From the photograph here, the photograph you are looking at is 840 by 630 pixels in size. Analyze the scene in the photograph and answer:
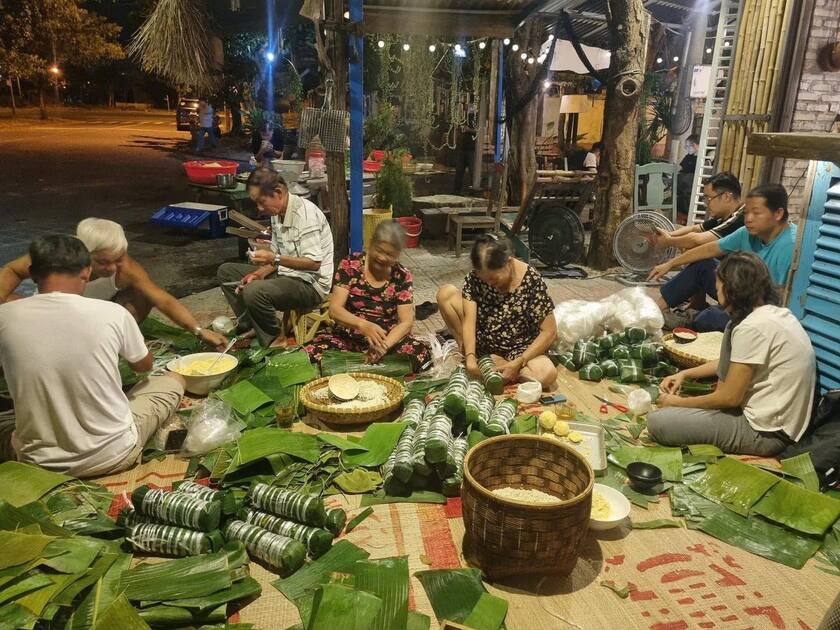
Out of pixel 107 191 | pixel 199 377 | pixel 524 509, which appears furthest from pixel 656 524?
pixel 107 191

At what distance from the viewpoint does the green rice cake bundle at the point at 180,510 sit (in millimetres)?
2666

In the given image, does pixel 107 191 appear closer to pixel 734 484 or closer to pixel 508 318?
pixel 508 318

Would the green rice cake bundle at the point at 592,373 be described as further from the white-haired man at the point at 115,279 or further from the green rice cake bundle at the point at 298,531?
the white-haired man at the point at 115,279

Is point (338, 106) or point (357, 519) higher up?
point (338, 106)

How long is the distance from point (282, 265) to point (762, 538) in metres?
3.99

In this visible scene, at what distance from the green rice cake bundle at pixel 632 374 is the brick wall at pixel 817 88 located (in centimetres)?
347

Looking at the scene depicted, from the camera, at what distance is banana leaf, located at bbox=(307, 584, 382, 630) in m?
2.16

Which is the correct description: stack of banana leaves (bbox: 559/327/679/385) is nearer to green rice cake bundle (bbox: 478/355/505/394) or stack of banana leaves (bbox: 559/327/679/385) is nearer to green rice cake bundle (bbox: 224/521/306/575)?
green rice cake bundle (bbox: 478/355/505/394)

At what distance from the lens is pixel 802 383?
339 centimetres

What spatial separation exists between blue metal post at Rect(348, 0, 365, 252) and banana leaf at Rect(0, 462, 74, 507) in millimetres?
4200

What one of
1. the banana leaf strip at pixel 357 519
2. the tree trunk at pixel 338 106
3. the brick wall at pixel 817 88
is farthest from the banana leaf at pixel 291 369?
the brick wall at pixel 817 88

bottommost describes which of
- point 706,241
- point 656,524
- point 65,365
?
point 656,524

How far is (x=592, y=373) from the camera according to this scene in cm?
467

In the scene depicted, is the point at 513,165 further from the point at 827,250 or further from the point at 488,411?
the point at 488,411
